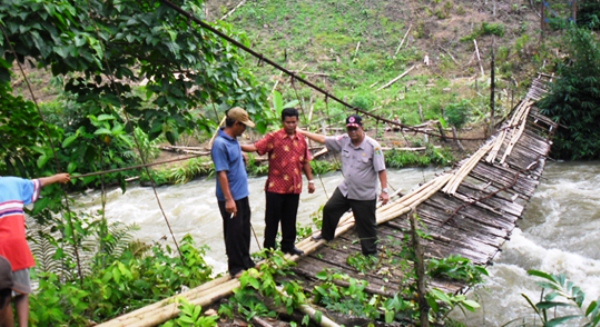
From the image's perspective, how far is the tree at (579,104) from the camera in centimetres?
862

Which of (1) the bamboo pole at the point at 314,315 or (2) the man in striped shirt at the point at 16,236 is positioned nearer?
(2) the man in striped shirt at the point at 16,236

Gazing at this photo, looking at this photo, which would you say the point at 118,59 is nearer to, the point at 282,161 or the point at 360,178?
the point at 282,161

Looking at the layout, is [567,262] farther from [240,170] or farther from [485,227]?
[240,170]

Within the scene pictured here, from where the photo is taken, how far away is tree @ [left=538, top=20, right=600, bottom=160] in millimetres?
8625

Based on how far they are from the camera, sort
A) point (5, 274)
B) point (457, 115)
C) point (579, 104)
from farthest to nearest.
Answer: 1. point (457, 115)
2. point (579, 104)
3. point (5, 274)

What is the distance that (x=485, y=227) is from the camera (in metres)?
4.34

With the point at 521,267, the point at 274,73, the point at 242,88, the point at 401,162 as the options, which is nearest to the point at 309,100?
the point at 274,73

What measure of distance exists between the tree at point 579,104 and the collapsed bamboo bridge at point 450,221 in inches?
53.0

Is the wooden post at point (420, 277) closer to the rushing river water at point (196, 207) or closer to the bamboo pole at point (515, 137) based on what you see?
the rushing river water at point (196, 207)

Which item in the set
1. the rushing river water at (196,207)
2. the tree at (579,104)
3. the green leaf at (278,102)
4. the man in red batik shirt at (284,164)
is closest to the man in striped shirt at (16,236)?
the man in red batik shirt at (284,164)

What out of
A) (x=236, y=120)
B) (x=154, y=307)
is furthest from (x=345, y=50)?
(x=154, y=307)

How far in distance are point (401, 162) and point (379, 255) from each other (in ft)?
19.2

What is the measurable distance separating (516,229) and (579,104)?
3.99 metres

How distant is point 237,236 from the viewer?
2809 millimetres
